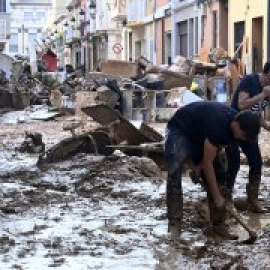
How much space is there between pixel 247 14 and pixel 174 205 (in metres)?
19.0

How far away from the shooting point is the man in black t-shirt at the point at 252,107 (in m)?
8.00

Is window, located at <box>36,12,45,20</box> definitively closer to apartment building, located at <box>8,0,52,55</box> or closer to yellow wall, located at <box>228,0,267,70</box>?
apartment building, located at <box>8,0,52,55</box>

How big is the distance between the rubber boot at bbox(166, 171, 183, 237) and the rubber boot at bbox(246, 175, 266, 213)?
1.21 meters

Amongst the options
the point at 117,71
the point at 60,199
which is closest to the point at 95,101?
the point at 117,71

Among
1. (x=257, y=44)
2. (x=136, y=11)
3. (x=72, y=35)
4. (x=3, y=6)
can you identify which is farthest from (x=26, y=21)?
(x=257, y=44)

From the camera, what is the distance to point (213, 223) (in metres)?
7.34

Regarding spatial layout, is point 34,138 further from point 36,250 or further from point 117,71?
point 117,71

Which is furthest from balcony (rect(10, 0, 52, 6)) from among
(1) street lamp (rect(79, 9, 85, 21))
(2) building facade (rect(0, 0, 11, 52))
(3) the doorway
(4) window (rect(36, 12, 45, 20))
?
(3) the doorway

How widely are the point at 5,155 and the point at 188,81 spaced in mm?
9543

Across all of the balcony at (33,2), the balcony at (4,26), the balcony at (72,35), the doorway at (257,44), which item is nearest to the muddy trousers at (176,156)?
the doorway at (257,44)

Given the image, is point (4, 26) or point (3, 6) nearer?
point (4, 26)

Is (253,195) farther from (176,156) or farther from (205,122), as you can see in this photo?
(205,122)

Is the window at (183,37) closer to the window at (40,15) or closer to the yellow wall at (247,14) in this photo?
the yellow wall at (247,14)

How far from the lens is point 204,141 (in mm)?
6980
